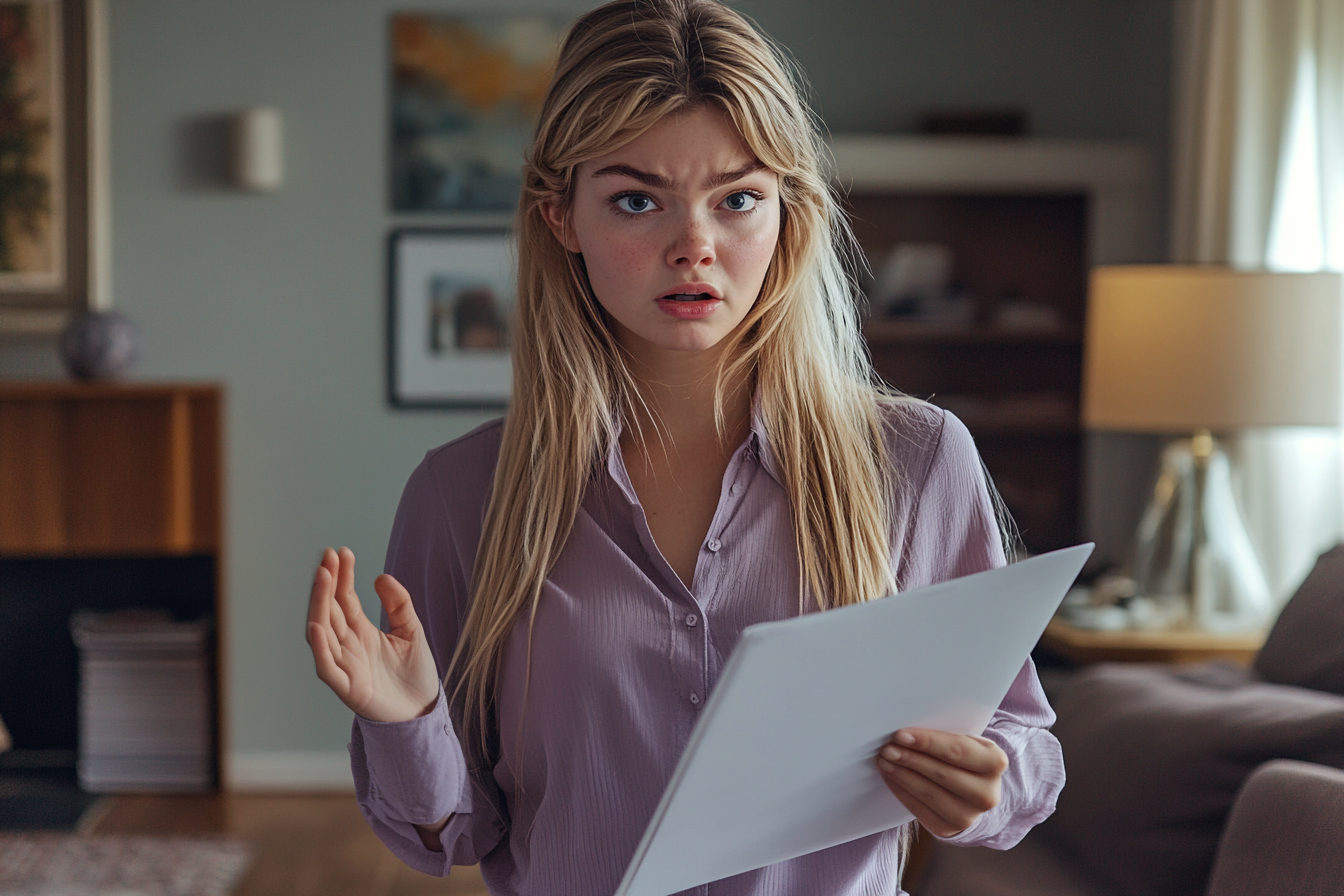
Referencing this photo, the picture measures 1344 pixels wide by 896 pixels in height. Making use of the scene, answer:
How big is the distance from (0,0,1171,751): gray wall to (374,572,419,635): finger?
300 centimetres

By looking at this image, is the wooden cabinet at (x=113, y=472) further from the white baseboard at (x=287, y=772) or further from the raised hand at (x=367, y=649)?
the raised hand at (x=367, y=649)

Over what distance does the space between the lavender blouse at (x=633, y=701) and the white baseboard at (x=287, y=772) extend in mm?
3020

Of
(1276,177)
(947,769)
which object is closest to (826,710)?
(947,769)

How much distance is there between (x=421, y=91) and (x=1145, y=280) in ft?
7.69

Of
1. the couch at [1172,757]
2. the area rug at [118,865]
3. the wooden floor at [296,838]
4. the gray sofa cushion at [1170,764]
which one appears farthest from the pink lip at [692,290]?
the area rug at [118,865]

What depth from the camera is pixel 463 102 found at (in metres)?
3.82

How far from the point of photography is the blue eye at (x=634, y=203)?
0.94 m

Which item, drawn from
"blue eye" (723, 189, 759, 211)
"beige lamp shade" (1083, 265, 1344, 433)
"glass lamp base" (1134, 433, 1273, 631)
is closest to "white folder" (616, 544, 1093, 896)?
"blue eye" (723, 189, 759, 211)

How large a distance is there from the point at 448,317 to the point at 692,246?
3.04 m

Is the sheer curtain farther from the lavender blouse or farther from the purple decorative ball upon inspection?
the purple decorative ball

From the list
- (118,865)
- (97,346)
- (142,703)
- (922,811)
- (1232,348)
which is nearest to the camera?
(922,811)

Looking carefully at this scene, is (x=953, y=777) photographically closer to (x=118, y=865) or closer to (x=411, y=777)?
(x=411, y=777)

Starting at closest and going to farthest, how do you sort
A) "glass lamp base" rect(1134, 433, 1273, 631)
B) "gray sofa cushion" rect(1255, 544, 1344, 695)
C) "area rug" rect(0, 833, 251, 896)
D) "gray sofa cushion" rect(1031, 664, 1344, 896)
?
"gray sofa cushion" rect(1031, 664, 1344, 896) → "gray sofa cushion" rect(1255, 544, 1344, 695) → "glass lamp base" rect(1134, 433, 1273, 631) → "area rug" rect(0, 833, 251, 896)

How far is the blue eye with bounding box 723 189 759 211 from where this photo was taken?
0.95 metres
